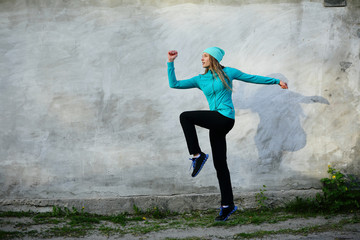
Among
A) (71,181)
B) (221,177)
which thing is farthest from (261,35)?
(71,181)

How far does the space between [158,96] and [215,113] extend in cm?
136

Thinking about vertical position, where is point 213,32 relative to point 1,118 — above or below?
above

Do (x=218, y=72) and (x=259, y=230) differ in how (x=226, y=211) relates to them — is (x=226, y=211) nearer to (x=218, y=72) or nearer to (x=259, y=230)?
(x=259, y=230)

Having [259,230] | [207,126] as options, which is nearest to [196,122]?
[207,126]

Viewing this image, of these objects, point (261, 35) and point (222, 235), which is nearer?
point (222, 235)

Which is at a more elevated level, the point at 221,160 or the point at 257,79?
the point at 257,79

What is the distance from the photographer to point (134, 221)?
5.79m

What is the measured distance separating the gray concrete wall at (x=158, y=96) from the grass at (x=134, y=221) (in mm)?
300

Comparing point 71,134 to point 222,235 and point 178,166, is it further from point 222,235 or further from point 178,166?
point 222,235

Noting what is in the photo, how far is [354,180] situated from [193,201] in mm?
2221

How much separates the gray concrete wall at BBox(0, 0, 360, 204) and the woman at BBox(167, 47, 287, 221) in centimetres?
91

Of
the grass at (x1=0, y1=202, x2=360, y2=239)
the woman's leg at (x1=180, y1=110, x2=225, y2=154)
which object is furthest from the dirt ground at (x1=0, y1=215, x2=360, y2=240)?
the woman's leg at (x1=180, y1=110, x2=225, y2=154)

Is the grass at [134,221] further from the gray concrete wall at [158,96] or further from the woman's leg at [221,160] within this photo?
the woman's leg at [221,160]

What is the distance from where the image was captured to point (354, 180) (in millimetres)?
6008
